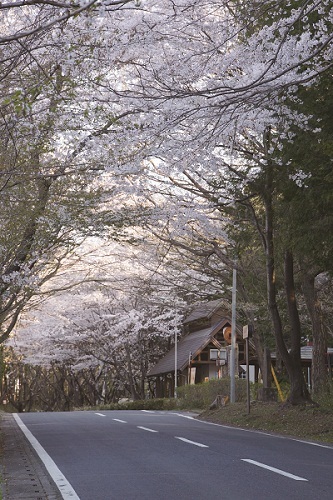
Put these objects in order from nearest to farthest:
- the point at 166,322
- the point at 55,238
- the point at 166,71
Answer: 1. the point at 166,71
2. the point at 55,238
3. the point at 166,322

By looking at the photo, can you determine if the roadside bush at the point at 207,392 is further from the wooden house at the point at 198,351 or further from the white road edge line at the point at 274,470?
the white road edge line at the point at 274,470

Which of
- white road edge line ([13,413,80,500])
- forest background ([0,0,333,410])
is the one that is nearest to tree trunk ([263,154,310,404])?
forest background ([0,0,333,410])

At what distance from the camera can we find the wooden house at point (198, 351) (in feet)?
137

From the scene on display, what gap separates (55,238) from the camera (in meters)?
16.0

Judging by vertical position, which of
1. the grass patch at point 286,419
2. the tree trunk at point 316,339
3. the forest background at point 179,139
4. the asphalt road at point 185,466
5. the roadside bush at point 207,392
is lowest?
the asphalt road at point 185,466

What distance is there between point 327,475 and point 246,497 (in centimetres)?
218

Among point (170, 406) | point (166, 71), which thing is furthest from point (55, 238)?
point (170, 406)

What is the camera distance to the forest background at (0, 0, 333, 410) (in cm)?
1004

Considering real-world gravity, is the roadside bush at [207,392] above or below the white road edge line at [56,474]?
above

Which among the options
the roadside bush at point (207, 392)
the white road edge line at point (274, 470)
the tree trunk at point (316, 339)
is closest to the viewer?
the white road edge line at point (274, 470)

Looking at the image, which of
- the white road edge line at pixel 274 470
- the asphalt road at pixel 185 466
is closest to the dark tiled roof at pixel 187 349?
the asphalt road at pixel 185 466

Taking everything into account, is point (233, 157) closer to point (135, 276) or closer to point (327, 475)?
point (327, 475)

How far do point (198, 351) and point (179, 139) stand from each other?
29.2 m

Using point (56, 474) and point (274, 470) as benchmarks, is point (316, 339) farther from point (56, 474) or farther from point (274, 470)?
point (56, 474)
